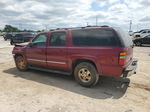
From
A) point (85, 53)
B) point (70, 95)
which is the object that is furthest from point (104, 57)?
point (70, 95)

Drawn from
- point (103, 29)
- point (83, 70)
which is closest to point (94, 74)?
point (83, 70)

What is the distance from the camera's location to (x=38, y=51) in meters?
5.70

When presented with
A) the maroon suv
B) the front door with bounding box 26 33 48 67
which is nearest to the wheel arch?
the maroon suv

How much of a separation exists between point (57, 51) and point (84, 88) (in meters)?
1.58

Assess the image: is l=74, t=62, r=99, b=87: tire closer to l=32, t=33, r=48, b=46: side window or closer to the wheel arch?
the wheel arch

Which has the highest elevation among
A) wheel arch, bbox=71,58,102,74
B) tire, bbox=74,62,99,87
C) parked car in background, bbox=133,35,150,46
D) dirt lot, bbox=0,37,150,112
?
parked car in background, bbox=133,35,150,46

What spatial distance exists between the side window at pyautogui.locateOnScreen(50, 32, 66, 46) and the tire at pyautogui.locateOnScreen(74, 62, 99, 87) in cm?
103

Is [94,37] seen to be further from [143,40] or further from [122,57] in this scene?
[143,40]

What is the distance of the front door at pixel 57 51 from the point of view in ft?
16.3

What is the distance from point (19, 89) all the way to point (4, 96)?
0.54 metres

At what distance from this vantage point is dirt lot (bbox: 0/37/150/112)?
3412 mm

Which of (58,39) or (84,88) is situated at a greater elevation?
(58,39)

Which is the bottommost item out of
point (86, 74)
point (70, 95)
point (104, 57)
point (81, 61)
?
point (70, 95)

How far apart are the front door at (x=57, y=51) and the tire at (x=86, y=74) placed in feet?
1.95
